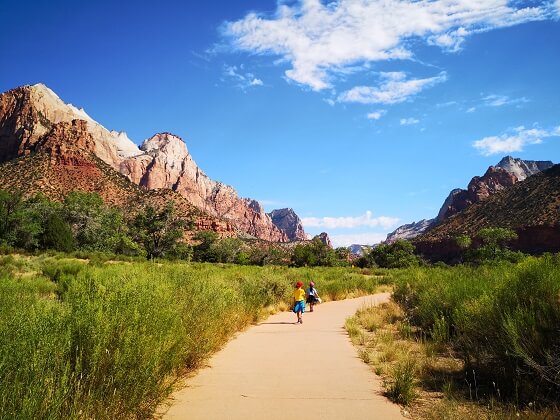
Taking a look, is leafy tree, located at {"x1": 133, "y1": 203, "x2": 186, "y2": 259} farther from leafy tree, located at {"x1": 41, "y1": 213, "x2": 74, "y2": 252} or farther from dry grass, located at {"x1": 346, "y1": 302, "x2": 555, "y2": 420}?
dry grass, located at {"x1": 346, "y1": 302, "x2": 555, "y2": 420}

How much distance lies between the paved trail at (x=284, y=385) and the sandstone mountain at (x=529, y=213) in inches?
3124

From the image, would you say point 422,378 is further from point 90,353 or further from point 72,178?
point 72,178

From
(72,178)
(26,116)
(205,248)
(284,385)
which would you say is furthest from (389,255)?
(26,116)

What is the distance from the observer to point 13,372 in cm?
339

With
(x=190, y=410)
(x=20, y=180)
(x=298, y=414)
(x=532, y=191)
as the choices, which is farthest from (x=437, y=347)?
(x=20, y=180)

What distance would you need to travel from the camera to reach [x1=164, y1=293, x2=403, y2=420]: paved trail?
5312 mm

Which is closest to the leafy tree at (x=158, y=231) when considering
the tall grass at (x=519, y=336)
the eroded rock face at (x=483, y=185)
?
the tall grass at (x=519, y=336)

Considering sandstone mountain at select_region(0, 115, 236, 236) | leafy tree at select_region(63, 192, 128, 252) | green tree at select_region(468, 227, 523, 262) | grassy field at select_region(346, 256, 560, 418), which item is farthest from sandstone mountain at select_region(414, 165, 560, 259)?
grassy field at select_region(346, 256, 560, 418)

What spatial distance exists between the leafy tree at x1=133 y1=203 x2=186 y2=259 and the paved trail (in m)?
68.6

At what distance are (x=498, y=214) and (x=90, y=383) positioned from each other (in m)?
96.8

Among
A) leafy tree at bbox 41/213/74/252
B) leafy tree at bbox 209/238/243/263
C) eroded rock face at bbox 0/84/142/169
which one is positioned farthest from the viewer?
eroded rock face at bbox 0/84/142/169

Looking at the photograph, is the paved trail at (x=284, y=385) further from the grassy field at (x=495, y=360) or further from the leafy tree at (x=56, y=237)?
the leafy tree at (x=56, y=237)

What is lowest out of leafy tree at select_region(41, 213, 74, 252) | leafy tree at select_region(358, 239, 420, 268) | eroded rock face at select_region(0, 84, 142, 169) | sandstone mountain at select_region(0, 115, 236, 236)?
leafy tree at select_region(358, 239, 420, 268)

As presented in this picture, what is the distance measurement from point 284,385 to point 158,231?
2984 inches
